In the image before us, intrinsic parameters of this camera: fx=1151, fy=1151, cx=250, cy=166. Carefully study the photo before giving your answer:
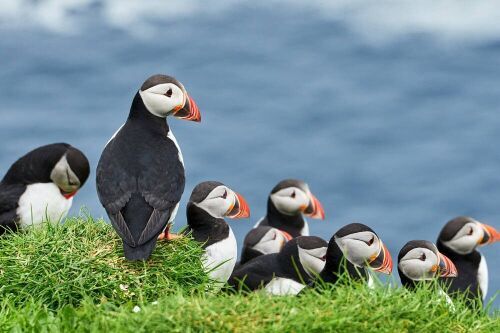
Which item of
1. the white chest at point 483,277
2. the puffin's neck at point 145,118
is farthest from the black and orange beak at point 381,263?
the white chest at point 483,277

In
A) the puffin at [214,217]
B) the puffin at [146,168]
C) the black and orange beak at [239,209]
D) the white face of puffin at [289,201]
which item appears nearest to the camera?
the puffin at [146,168]

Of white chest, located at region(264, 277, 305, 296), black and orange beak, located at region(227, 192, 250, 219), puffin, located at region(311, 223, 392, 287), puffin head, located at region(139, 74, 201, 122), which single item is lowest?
white chest, located at region(264, 277, 305, 296)

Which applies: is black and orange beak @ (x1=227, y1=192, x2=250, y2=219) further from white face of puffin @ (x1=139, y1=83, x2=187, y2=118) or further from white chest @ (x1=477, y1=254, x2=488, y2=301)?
white chest @ (x1=477, y1=254, x2=488, y2=301)

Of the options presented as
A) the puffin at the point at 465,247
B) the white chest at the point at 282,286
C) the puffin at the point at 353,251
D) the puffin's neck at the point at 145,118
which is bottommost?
the puffin at the point at 465,247

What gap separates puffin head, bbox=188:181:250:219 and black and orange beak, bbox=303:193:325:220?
5.17 m

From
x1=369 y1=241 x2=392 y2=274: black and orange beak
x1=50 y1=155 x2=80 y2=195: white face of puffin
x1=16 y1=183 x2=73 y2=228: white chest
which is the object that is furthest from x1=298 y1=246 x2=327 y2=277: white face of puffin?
x1=50 y1=155 x2=80 y2=195: white face of puffin

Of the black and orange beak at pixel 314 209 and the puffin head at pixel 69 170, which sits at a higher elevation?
the puffin head at pixel 69 170

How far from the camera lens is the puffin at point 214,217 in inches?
339

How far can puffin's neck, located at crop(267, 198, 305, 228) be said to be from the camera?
13.9 m

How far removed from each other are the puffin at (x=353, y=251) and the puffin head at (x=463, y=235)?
4.15m

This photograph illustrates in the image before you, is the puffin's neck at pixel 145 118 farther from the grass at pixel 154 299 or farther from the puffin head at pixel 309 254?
the puffin head at pixel 309 254

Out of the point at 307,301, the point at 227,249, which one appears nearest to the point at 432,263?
the point at 227,249

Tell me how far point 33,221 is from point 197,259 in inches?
78.6

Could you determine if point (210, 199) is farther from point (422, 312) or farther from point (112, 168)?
point (422, 312)
